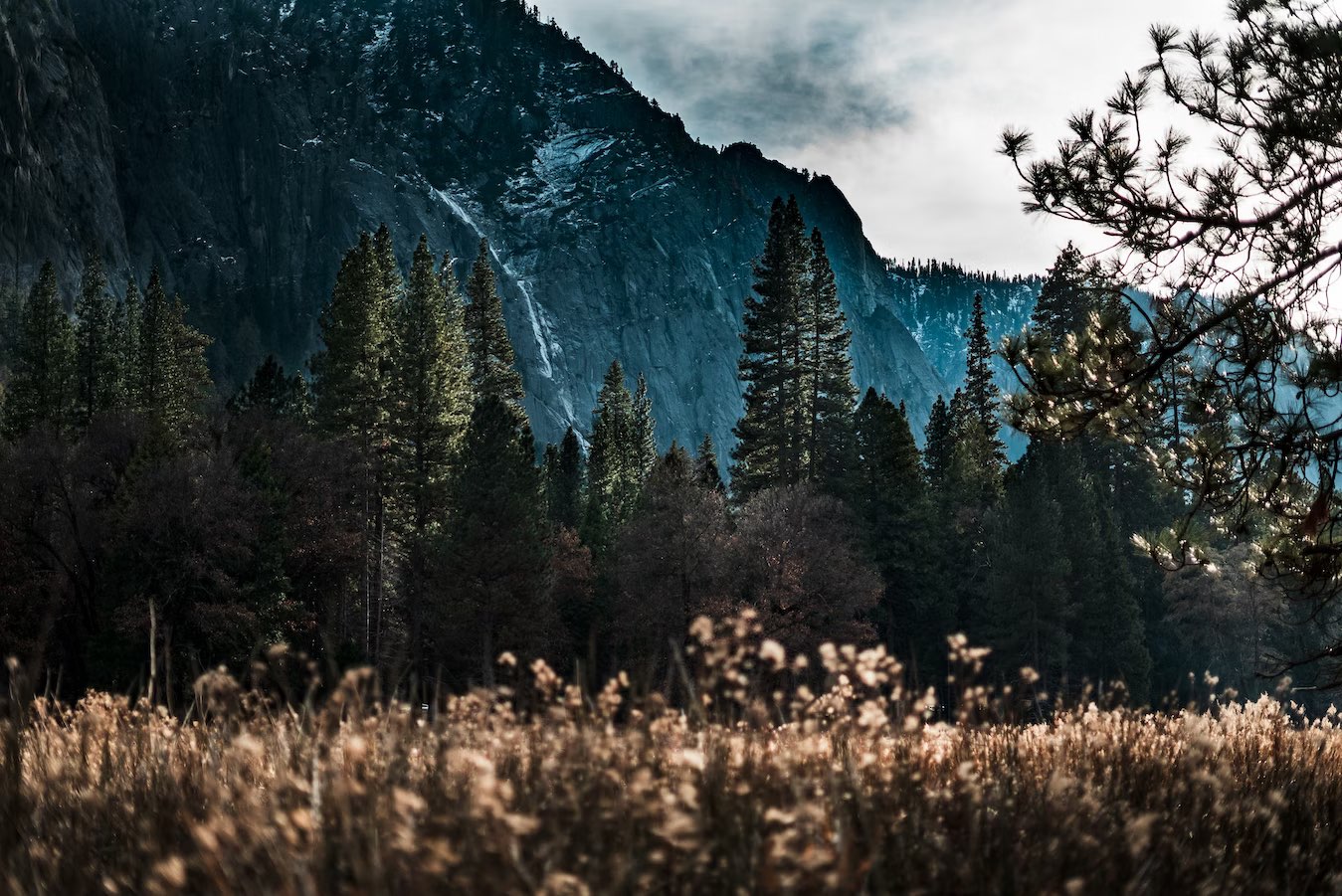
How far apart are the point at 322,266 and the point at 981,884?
19684 cm

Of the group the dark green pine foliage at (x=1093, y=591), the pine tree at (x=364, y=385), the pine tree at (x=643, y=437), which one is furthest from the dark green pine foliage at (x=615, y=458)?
the dark green pine foliage at (x=1093, y=591)

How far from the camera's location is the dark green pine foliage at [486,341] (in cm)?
4838

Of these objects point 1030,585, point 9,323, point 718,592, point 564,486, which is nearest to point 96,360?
point 564,486

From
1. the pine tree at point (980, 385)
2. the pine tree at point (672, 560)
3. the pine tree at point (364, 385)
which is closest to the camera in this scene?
the pine tree at point (672, 560)

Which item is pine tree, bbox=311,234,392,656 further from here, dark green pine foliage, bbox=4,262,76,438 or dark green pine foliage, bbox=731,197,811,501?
dark green pine foliage, bbox=4,262,76,438

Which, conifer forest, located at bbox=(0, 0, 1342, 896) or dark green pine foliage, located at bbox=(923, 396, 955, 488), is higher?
dark green pine foliage, located at bbox=(923, 396, 955, 488)

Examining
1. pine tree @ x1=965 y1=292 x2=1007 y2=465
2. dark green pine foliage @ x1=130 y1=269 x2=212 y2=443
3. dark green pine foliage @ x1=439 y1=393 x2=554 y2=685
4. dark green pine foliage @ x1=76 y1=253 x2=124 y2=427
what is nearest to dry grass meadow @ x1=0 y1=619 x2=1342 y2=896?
dark green pine foliage @ x1=439 y1=393 x2=554 y2=685

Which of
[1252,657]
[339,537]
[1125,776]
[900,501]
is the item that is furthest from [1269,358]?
[1252,657]

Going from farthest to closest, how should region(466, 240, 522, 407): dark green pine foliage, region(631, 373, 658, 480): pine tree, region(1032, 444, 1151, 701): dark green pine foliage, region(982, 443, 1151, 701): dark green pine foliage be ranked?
region(631, 373, 658, 480): pine tree
region(466, 240, 522, 407): dark green pine foliage
region(1032, 444, 1151, 701): dark green pine foliage
region(982, 443, 1151, 701): dark green pine foliage

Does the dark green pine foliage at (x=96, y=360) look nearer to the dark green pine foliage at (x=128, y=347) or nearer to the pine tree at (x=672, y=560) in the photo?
the dark green pine foliage at (x=128, y=347)

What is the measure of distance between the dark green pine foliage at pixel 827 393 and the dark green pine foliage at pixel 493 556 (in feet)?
47.9

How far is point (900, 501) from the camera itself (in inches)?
1702

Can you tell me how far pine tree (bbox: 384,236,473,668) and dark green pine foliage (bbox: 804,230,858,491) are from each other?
16.4 meters

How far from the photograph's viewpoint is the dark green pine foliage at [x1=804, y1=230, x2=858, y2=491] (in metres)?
43.3
